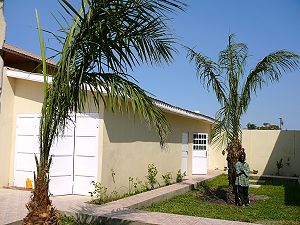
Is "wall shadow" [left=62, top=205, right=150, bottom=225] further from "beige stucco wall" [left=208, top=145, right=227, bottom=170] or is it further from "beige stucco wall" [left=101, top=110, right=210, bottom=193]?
"beige stucco wall" [left=208, top=145, right=227, bottom=170]

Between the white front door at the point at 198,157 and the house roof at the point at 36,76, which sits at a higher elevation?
the house roof at the point at 36,76

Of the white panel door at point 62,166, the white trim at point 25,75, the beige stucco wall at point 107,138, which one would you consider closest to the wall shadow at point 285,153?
the beige stucco wall at point 107,138

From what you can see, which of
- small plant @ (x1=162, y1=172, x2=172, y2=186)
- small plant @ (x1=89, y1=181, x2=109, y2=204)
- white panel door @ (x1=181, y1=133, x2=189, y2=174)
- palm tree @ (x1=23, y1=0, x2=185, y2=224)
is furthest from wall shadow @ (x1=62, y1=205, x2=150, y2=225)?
white panel door @ (x1=181, y1=133, x2=189, y2=174)

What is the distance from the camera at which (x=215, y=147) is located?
22.8m

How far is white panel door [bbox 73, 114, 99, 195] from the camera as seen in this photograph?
33.3 feet

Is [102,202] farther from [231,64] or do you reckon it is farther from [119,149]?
[231,64]

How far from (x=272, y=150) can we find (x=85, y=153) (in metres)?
13.6

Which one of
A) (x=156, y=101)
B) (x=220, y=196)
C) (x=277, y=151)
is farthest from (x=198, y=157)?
(x=156, y=101)

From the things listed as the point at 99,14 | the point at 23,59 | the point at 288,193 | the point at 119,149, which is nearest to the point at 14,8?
the point at 99,14

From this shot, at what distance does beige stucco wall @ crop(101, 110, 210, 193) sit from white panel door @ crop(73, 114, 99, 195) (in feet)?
0.96

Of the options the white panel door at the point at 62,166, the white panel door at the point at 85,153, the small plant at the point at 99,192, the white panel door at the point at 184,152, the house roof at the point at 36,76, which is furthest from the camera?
the white panel door at the point at 184,152

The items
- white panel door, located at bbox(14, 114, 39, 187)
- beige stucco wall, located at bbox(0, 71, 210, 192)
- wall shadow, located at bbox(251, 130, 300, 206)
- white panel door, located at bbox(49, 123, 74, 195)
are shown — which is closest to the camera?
white panel door, located at bbox(49, 123, 74, 195)

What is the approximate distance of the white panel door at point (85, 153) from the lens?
10148 mm

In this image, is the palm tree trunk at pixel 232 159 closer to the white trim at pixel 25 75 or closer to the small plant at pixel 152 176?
the small plant at pixel 152 176
